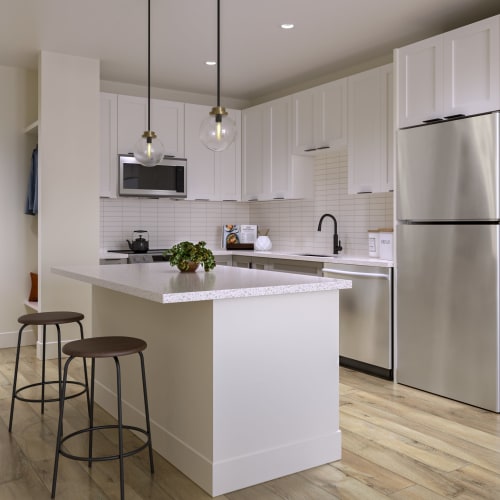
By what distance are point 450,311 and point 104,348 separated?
7.58ft

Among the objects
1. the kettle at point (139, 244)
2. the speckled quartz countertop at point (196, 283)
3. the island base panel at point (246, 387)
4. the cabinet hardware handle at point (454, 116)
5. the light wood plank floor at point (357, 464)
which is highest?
the cabinet hardware handle at point (454, 116)

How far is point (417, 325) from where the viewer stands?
3992 mm

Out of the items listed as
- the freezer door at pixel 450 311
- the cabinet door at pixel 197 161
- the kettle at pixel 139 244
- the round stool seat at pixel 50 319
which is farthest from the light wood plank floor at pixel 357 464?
the cabinet door at pixel 197 161

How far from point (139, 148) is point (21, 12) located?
141 cm

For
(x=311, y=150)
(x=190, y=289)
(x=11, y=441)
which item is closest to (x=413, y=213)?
(x=311, y=150)

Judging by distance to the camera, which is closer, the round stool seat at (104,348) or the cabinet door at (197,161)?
the round stool seat at (104,348)

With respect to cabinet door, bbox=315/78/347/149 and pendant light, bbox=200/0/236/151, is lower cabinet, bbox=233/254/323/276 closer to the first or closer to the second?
cabinet door, bbox=315/78/347/149

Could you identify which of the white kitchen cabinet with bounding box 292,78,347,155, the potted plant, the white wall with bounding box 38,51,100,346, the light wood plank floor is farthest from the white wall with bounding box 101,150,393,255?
the potted plant

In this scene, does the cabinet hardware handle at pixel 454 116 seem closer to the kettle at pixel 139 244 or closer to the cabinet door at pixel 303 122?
the cabinet door at pixel 303 122

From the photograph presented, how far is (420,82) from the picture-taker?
3961mm

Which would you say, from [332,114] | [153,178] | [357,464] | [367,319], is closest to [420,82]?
[332,114]

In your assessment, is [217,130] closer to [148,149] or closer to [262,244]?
[148,149]

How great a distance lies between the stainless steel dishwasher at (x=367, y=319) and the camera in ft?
13.8

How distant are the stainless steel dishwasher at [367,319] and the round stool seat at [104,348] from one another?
2173mm
